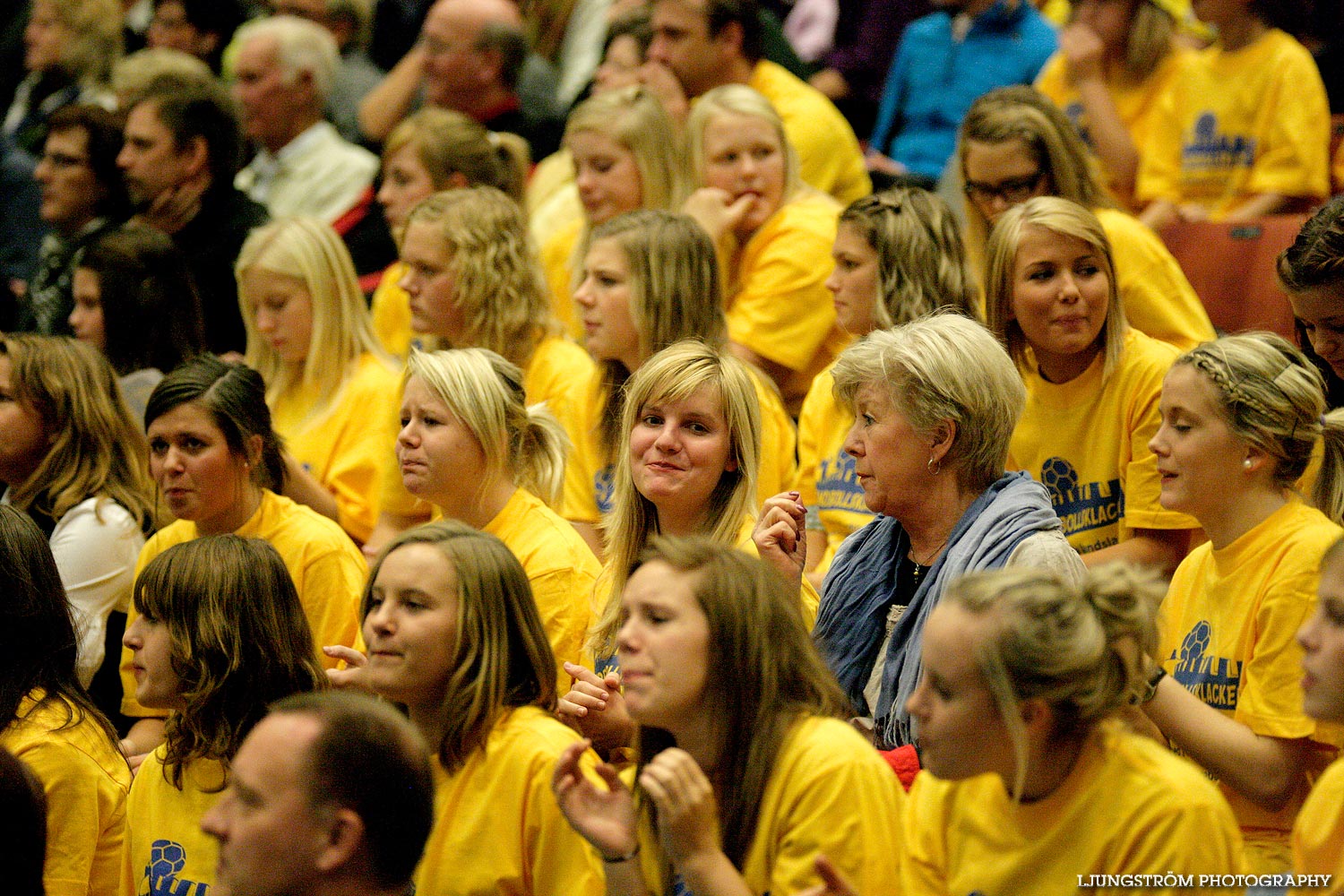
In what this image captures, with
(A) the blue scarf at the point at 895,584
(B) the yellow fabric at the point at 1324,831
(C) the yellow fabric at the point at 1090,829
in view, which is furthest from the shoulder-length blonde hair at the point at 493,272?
(B) the yellow fabric at the point at 1324,831

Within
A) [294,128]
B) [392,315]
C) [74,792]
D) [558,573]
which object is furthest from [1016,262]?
[294,128]

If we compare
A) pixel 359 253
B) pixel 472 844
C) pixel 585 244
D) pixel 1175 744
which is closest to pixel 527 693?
pixel 472 844

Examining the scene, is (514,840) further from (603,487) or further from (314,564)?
(603,487)

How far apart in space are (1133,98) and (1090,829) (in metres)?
4.20

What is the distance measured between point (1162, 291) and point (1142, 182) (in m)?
1.61

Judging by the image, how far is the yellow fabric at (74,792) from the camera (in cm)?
341

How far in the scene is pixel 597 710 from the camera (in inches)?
127

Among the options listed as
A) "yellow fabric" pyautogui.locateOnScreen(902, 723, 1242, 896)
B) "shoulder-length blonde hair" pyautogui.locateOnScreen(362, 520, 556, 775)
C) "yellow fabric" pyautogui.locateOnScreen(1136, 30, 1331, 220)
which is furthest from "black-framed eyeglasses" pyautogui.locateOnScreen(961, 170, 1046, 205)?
"yellow fabric" pyautogui.locateOnScreen(902, 723, 1242, 896)

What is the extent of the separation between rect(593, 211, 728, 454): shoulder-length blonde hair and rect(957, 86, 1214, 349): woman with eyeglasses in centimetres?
82

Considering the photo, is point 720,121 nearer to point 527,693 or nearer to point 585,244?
point 585,244

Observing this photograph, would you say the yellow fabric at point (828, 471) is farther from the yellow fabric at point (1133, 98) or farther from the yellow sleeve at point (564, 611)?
the yellow fabric at point (1133, 98)

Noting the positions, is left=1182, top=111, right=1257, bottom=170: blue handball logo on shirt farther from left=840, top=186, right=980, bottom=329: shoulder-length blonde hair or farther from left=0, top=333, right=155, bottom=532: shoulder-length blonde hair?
left=0, top=333, right=155, bottom=532: shoulder-length blonde hair

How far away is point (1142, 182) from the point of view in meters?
5.89

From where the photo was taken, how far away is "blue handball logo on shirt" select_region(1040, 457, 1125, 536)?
4039mm
